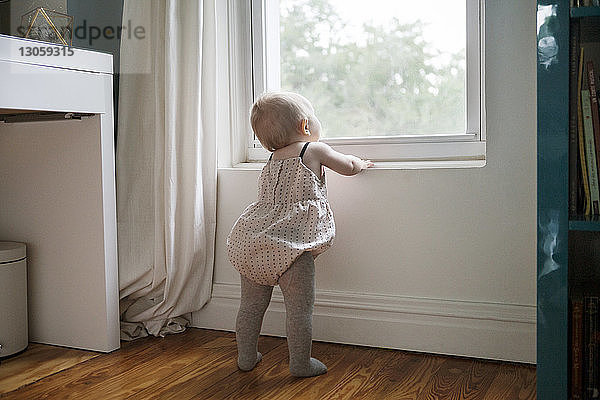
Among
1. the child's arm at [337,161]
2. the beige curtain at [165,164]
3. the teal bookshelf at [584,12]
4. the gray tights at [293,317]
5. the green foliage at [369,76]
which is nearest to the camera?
the teal bookshelf at [584,12]

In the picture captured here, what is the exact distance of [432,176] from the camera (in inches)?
75.3

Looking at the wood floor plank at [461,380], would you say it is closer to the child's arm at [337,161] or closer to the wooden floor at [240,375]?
the wooden floor at [240,375]

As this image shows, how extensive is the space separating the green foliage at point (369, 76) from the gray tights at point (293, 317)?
544 mm

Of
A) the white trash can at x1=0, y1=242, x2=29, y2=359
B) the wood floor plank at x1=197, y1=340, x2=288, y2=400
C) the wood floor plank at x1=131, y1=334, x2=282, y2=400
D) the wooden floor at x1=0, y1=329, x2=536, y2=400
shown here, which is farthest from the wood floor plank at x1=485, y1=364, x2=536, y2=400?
the white trash can at x1=0, y1=242, x2=29, y2=359

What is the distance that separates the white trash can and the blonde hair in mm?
819

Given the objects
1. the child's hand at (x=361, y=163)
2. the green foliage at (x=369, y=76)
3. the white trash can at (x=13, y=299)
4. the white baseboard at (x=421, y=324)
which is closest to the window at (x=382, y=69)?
the green foliage at (x=369, y=76)

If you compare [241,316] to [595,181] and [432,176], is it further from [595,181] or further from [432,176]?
[595,181]

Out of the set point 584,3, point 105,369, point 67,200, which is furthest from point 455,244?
point 67,200

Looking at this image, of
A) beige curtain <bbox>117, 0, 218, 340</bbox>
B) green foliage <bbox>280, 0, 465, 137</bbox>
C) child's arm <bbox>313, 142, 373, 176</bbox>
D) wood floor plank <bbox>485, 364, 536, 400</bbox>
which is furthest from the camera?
beige curtain <bbox>117, 0, 218, 340</bbox>

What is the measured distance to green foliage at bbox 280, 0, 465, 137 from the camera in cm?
202

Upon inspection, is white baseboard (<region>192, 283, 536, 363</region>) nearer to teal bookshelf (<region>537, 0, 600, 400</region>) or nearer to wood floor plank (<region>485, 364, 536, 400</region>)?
wood floor plank (<region>485, 364, 536, 400</region>)

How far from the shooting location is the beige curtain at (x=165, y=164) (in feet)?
7.02

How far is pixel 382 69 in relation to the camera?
2088mm

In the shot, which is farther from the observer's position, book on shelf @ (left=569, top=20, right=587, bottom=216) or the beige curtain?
the beige curtain
